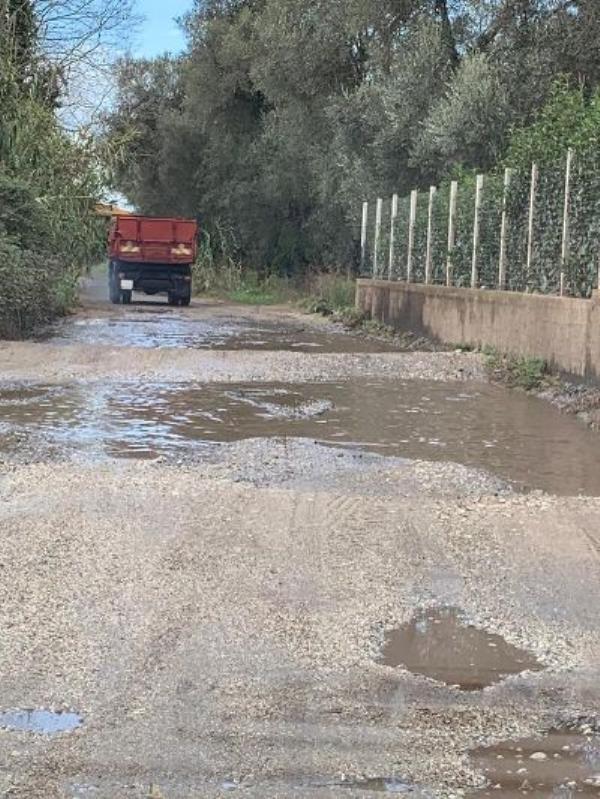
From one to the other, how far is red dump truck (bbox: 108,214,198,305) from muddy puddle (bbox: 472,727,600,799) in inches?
1070

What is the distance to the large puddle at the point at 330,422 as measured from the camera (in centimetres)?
815

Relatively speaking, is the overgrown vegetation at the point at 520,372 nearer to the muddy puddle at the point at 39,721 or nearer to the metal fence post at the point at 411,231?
the metal fence post at the point at 411,231

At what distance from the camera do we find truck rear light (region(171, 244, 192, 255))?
30.1m

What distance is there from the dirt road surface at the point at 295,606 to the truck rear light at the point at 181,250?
67.8 feet

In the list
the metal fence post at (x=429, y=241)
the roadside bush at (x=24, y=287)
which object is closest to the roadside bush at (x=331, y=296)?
the metal fence post at (x=429, y=241)

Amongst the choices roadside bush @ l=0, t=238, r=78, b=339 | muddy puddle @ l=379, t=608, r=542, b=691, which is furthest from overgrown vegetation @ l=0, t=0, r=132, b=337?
muddy puddle @ l=379, t=608, r=542, b=691

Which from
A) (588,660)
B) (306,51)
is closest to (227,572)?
(588,660)

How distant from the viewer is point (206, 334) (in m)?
19.3

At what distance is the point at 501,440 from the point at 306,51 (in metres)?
20.9

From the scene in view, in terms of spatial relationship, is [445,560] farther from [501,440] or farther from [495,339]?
[495,339]

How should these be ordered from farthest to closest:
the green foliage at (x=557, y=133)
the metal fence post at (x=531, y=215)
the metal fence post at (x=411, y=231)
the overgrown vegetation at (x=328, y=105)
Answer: the overgrown vegetation at (x=328, y=105), the metal fence post at (x=411, y=231), the metal fence post at (x=531, y=215), the green foliage at (x=557, y=133)

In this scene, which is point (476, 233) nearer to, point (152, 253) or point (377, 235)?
point (377, 235)

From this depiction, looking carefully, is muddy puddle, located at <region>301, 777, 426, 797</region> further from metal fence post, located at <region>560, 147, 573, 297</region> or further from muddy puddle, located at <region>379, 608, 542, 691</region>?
metal fence post, located at <region>560, 147, 573, 297</region>

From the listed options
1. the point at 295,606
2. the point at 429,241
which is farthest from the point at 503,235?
the point at 295,606
